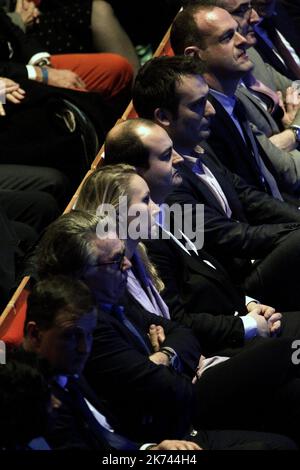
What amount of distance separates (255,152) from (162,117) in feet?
2.23

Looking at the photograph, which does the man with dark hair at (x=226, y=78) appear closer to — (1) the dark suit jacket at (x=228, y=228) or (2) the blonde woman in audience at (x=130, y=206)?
(1) the dark suit jacket at (x=228, y=228)

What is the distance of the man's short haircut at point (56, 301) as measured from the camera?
10.3 feet

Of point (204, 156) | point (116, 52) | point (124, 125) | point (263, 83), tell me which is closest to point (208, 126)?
point (204, 156)

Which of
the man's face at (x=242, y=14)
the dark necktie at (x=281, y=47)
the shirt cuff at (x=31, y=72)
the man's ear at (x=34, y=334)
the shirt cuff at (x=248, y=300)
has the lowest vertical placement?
the dark necktie at (x=281, y=47)

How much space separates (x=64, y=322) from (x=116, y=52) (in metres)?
3.34

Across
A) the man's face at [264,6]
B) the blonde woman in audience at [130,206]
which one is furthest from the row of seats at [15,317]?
the man's face at [264,6]

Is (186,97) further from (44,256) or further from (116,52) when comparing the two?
(116,52)

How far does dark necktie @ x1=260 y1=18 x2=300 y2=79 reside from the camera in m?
6.16

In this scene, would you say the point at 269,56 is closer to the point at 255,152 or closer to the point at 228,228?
the point at 255,152

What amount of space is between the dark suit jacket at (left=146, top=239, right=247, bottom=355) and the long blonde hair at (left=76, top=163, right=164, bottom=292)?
1.10 feet

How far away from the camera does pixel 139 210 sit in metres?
3.74

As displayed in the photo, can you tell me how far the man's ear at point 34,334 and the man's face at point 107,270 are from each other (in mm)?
306

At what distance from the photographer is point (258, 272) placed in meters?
4.43

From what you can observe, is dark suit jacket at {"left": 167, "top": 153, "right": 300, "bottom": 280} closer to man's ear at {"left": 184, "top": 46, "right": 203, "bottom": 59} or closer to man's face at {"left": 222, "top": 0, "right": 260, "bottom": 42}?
man's ear at {"left": 184, "top": 46, "right": 203, "bottom": 59}
